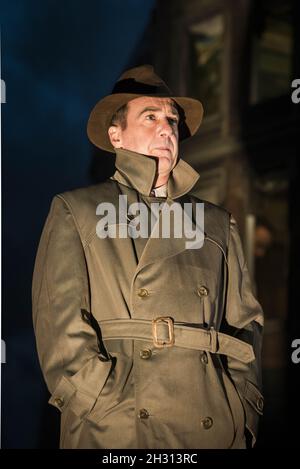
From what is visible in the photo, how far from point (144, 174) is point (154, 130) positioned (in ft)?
0.56

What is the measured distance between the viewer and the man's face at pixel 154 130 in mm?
3633

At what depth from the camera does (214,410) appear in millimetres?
3396

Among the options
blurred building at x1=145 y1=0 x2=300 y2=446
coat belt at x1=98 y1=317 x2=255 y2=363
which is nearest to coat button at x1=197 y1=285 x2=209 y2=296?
coat belt at x1=98 y1=317 x2=255 y2=363

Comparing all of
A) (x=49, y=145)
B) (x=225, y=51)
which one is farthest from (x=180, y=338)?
(x=225, y=51)

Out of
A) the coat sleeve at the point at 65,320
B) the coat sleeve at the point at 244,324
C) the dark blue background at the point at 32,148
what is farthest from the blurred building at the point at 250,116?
the coat sleeve at the point at 65,320

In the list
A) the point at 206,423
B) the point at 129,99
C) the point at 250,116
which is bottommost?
the point at 206,423

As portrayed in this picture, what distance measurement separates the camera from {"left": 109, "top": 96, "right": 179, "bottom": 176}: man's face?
3633 millimetres

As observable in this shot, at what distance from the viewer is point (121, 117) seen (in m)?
3.77

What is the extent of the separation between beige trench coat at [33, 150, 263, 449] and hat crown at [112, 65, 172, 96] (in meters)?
0.25

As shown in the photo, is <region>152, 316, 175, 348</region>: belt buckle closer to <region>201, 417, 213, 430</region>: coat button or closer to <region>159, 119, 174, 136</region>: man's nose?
<region>201, 417, 213, 430</region>: coat button

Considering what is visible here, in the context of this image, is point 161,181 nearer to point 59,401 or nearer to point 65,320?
point 65,320

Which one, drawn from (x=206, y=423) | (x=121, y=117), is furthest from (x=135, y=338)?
(x=121, y=117)

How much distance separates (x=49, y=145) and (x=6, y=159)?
0.91 feet

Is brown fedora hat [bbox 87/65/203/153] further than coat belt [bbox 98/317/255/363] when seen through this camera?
Yes
